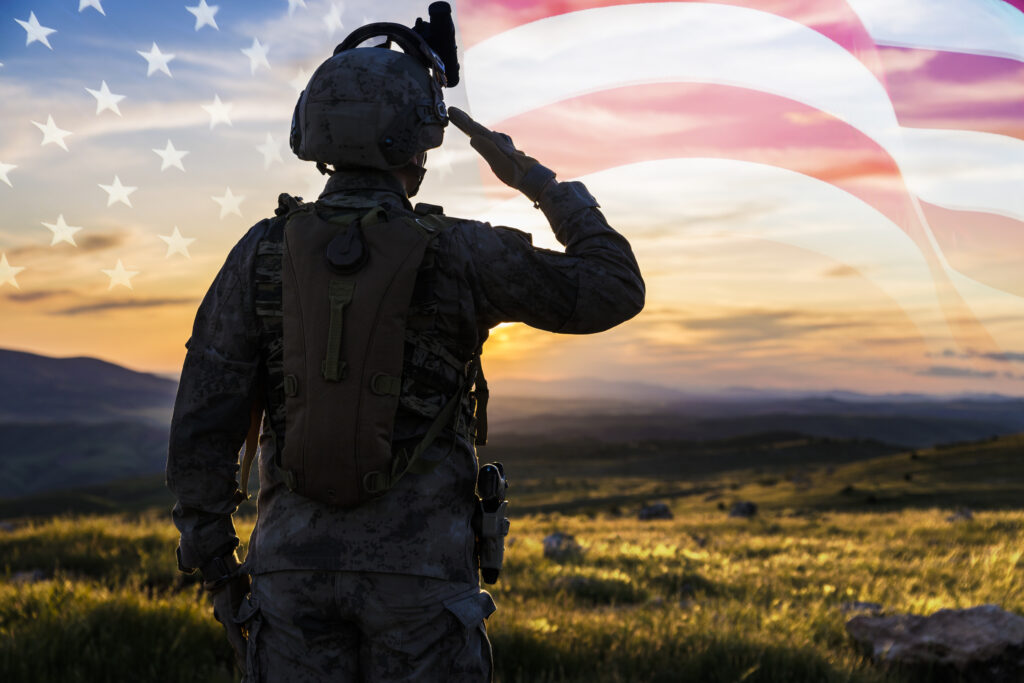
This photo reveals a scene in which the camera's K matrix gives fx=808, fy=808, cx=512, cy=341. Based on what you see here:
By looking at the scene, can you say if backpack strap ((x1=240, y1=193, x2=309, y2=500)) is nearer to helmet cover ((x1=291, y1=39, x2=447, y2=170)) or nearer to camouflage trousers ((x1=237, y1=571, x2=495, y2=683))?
helmet cover ((x1=291, y1=39, x2=447, y2=170))

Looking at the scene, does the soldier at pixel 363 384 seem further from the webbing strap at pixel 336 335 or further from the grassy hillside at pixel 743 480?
the grassy hillside at pixel 743 480

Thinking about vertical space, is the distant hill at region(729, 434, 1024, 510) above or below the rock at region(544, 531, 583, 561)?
below

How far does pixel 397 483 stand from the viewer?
316 cm

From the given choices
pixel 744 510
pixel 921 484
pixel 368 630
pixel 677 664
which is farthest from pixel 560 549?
pixel 921 484

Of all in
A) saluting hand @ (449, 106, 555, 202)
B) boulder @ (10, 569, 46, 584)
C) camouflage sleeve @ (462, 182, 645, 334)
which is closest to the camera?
camouflage sleeve @ (462, 182, 645, 334)

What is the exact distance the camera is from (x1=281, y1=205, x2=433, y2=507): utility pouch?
9.86ft

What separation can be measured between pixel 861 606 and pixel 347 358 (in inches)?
286

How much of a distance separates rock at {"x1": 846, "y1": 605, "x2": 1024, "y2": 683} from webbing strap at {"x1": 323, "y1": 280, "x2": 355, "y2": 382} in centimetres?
539

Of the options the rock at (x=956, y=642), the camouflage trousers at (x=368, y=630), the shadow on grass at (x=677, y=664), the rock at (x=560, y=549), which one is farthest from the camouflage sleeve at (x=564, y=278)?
the rock at (x=560, y=549)

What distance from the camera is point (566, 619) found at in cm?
663

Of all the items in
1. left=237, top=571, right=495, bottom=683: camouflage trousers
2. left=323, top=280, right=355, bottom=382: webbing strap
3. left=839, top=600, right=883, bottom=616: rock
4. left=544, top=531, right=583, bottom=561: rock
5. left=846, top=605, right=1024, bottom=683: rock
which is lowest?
left=544, top=531, right=583, bottom=561: rock

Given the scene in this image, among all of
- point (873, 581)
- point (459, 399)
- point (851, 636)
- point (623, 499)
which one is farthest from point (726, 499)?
point (459, 399)

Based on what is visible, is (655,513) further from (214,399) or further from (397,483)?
(214,399)

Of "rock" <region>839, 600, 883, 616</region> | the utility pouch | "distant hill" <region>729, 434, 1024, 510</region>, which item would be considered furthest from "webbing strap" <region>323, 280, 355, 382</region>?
"distant hill" <region>729, 434, 1024, 510</region>
